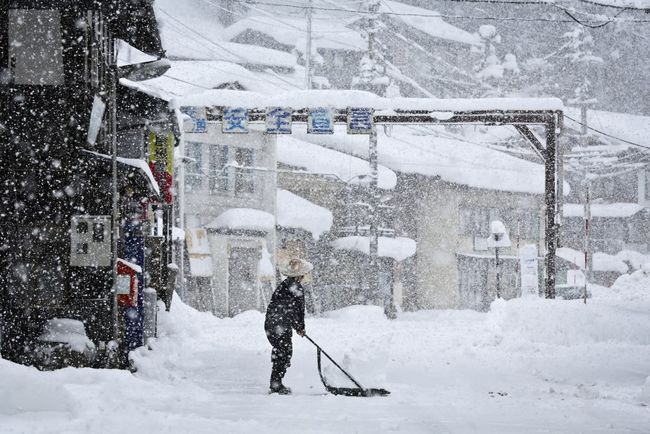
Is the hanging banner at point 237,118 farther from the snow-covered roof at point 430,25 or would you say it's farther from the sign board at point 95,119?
the snow-covered roof at point 430,25

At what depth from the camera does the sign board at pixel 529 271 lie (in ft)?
78.0

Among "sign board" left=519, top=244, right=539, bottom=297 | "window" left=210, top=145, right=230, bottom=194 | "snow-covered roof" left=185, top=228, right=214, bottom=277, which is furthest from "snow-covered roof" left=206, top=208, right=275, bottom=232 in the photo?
"sign board" left=519, top=244, right=539, bottom=297

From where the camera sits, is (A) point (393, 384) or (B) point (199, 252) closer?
(A) point (393, 384)

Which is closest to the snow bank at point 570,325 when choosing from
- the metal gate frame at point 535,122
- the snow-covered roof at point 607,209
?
the metal gate frame at point 535,122

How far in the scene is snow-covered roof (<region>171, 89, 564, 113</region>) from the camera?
2098 cm

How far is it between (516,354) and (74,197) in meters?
8.37

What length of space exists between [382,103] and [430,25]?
32133 millimetres

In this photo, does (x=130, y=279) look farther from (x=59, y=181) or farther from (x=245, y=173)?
(x=245, y=173)

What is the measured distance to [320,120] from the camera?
69.1ft

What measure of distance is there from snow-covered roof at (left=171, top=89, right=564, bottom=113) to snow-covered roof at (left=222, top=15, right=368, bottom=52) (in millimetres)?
26192

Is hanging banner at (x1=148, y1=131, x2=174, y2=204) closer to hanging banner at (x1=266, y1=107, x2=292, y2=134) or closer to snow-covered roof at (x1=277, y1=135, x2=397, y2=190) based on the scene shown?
hanging banner at (x1=266, y1=107, x2=292, y2=134)

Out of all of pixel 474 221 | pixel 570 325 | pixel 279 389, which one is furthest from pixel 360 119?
pixel 474 221

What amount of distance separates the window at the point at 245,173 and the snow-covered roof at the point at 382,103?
32.0 feet

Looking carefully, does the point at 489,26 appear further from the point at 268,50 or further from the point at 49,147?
the point at 49,147
